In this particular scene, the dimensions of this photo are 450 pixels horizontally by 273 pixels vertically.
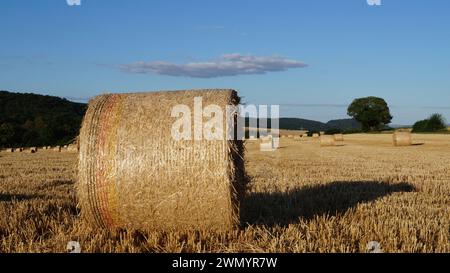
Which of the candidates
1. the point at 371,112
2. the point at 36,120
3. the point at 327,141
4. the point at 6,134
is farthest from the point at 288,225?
the point at 371,112

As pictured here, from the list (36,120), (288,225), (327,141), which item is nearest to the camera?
(288,225)

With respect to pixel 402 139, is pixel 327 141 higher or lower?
lower

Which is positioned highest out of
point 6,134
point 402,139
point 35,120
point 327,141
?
point 35,120

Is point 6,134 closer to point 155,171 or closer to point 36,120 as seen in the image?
point 36,120

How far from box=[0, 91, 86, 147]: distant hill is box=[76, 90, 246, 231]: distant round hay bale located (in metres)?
45.2

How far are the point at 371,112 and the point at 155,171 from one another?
100514 millimetres

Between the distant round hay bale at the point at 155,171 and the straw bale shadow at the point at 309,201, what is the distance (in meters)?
0.73

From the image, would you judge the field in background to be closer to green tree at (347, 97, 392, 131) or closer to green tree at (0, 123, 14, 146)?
green tree at (0, 123, 14, 146)

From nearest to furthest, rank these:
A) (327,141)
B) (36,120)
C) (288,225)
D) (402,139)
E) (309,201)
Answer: (288,225) → (309,201) → (402,139) → (327,141) → (36,120)

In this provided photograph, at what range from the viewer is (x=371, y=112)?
102 meters

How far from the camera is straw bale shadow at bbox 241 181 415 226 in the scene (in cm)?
706

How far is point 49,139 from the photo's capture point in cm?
6122

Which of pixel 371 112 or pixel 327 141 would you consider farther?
pixel 371 112

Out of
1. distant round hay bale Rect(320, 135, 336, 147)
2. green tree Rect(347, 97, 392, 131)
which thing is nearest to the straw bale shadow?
distant round hay bale Rect(320, 135, 336, 147)
